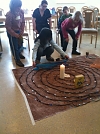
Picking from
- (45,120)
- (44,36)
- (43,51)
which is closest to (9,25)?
(44,36)

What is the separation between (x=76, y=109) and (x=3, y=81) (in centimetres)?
116

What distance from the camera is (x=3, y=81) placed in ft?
7.09

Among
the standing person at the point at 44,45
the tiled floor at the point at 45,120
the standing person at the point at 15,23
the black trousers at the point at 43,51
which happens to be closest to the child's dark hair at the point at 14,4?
the standing person at the point at 15,23

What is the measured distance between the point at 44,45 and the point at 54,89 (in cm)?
99

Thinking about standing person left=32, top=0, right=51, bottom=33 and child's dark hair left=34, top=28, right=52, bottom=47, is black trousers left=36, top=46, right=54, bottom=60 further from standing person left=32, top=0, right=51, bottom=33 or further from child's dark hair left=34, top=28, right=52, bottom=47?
standing person left=32, top=0, right=51, bottom=33

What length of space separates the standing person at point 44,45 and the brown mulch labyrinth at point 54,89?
268 millimetres

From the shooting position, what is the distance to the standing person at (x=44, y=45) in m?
2.48

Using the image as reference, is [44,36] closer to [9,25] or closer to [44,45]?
[44,45]

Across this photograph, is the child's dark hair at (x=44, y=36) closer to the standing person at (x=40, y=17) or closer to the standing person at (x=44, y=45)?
the standing person at (x=44, y=45)

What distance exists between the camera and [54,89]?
1.90 metres

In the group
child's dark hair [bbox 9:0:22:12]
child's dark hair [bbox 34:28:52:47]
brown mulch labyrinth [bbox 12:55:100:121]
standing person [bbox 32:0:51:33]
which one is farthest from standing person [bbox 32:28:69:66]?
standing person [bbox 32:0:51:33]

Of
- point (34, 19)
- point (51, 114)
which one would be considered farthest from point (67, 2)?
point (51, 114)

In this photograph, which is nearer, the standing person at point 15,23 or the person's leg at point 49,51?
the standing person at point 15,23

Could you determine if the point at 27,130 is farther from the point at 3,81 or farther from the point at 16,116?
the point at 3,81
